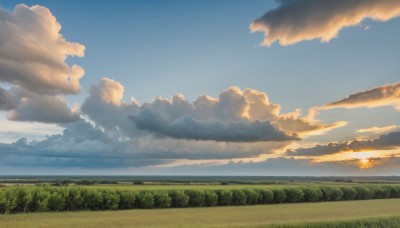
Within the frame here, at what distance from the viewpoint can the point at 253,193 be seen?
67.4 meters

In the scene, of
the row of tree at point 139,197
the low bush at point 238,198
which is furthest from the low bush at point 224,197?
the low bush at point 238,198

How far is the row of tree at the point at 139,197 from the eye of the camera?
151 ft

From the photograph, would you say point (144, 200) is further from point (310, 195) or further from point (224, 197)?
point (310, 195)

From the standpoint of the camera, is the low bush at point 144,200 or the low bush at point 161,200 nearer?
Answer: the low bush at point 144,200

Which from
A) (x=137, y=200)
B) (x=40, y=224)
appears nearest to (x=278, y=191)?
(x=137, y=200)

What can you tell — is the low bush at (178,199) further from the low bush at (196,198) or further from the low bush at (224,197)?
the low bush at (224,197)

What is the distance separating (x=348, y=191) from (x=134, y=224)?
2320 inches

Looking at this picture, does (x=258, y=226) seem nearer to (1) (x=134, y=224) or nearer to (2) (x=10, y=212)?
(1) (x=134, y=224)

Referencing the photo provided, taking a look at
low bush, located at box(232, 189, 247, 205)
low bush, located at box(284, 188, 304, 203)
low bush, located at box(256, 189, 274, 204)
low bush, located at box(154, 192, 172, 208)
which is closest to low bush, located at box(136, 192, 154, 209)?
low bush, located at box(154, 192, 172, 208)

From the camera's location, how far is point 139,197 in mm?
55031

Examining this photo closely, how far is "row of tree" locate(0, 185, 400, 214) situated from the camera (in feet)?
151

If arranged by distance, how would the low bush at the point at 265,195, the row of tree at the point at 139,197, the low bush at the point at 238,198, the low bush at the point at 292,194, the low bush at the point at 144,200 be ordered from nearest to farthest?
the row of tree at the point at 139,197 → the low bush at the point at 144,200 → the low bush at the point at 238,198 → the low bush at the point at 265,195 → the low bush at the point at 292,194

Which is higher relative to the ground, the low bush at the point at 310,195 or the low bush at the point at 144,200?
the low bush at the point at 144,200

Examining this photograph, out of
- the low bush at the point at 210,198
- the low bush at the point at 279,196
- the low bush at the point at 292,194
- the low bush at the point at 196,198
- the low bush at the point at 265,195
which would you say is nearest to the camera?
the low bush at the point at 196,198
